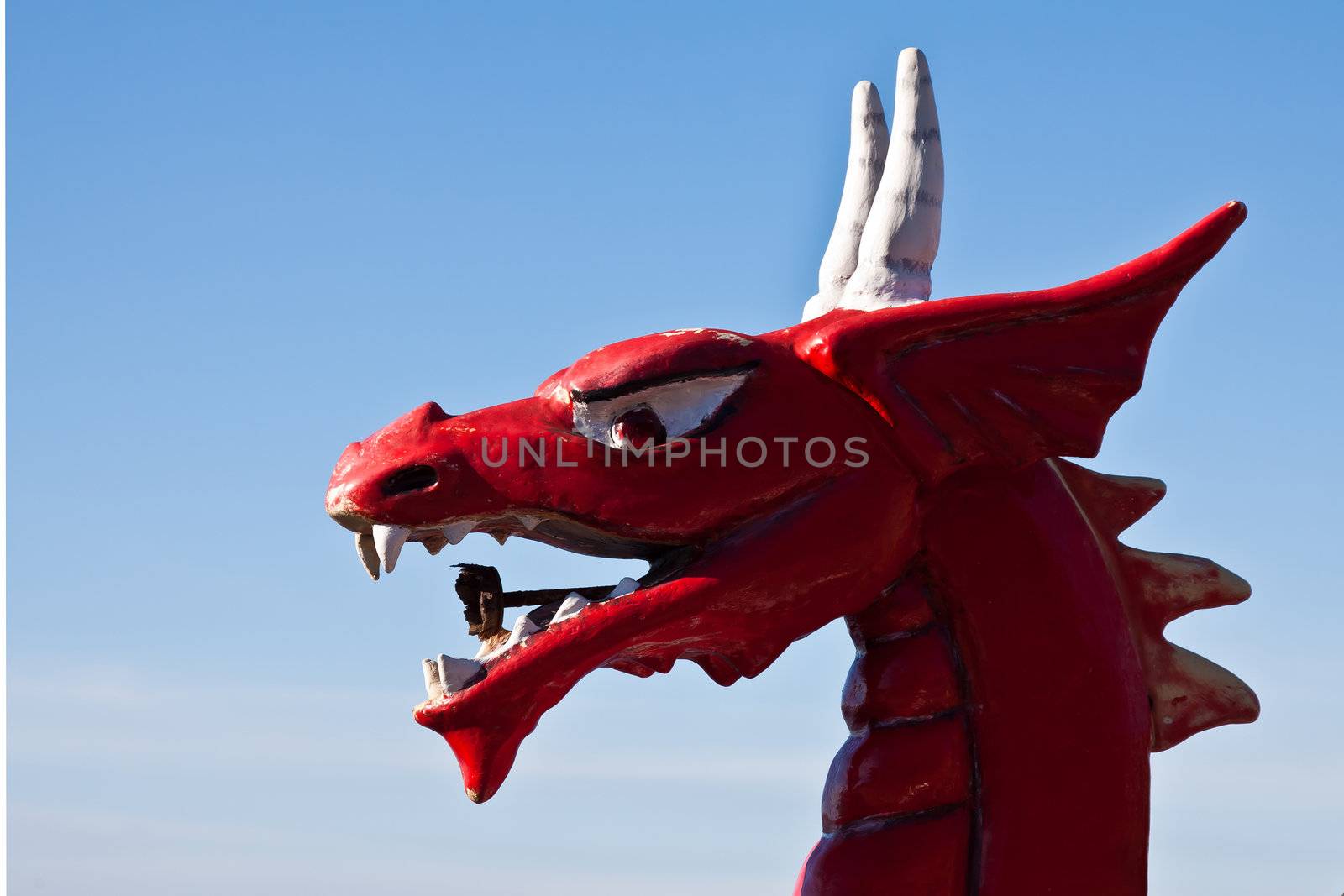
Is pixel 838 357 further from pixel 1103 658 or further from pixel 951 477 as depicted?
pixel 1103 658

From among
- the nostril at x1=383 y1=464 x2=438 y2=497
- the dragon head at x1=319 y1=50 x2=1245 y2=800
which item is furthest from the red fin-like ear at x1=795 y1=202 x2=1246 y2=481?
the nostril at x1=383 y1=464 x2=438 y2=497

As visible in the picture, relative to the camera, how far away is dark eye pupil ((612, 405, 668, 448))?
3.11m

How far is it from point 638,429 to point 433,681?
538 millimetres

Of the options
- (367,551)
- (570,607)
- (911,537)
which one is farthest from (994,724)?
(367,551)

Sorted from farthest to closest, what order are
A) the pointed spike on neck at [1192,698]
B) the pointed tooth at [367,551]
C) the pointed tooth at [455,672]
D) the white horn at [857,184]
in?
the white horn at [857,184] → the pointed spike on neck at [1192,698] → the pointed tooth at [367,551] → the pointed tooth at [455,672]

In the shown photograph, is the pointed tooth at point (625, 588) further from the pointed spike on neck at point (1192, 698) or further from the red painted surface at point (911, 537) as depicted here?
the pointed spike on neck at point (1192, 698)

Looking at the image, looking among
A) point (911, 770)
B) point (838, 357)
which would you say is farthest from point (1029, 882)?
point (838, 357)

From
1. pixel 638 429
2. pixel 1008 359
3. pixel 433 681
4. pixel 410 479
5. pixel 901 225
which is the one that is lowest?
pixel 433 681

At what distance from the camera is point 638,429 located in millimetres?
3119

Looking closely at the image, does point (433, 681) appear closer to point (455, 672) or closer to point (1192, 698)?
point (455, 672)

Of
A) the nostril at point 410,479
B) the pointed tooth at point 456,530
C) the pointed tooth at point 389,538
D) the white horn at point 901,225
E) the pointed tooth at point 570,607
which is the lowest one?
the pointed tooth at point 570,607

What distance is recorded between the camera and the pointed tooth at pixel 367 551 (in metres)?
3.10

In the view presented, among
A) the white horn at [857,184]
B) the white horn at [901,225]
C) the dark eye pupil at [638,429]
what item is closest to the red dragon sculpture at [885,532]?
the dark eye pupil at [638,429]

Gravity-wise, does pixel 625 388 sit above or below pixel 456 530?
above
